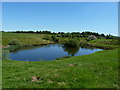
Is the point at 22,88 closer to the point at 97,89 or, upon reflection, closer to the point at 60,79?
the point at 60,79

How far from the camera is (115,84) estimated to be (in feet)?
19.5

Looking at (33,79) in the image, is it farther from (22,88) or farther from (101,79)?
(101,79)

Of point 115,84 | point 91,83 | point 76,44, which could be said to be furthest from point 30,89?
point 76,44

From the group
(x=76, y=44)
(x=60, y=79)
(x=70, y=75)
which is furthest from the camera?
(x=76, y=44)

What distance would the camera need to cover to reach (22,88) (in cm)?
522

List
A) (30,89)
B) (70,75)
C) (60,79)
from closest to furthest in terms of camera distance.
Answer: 1. (30,89)
2. (60,79)
3. (70,75)

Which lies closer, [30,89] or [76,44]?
[30,89]

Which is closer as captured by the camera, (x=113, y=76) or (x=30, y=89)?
(x=30, y=89)

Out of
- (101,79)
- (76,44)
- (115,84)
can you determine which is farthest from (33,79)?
(76,44)

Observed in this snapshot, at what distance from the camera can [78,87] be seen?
17.8ft

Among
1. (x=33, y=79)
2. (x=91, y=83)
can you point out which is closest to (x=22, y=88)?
(x=33, y=79)

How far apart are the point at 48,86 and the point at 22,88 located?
1327 mm

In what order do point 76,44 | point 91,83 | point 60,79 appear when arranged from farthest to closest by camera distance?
point 76,44 → point 60,79 → point 91,83

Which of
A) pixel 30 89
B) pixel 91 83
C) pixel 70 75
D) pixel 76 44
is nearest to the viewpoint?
pixel 30 89
